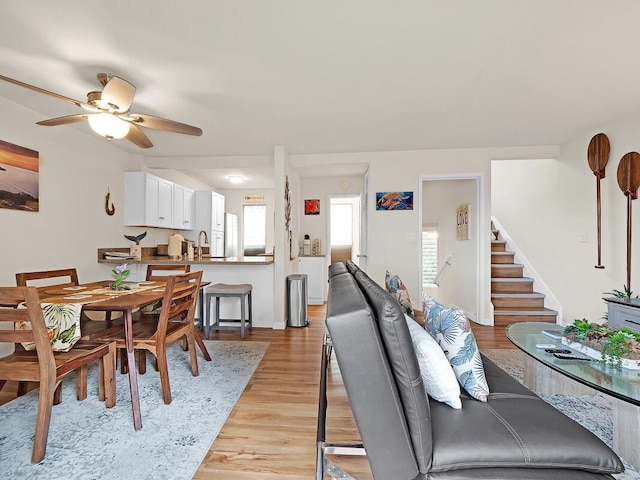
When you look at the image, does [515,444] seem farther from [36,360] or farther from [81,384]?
[81,384]

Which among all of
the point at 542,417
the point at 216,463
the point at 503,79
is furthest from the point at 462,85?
the point at 216,463

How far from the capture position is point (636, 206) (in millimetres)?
3014

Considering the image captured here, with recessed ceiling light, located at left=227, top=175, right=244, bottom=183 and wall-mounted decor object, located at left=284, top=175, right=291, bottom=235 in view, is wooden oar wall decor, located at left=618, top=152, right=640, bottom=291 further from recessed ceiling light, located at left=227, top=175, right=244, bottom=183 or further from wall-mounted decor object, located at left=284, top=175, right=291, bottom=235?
A: recessed ceiling light, located at left=227, top=175, right=244, bottom=183

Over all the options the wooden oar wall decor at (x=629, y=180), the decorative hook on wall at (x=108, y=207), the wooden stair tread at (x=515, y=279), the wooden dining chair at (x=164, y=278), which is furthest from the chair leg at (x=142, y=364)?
the wooden stair tread at (x=515, y=279)

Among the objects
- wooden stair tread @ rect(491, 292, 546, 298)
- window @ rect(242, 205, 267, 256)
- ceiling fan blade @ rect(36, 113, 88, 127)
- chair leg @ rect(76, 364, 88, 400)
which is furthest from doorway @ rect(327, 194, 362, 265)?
chair leg @ rect(76, 364, 88, 400)

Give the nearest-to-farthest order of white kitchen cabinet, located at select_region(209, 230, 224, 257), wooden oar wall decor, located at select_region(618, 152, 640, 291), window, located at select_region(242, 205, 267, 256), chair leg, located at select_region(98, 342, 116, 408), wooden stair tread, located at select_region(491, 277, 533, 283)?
1. chair leg, located at select_region(98, 342, 116, 408)
2. wooden oar wall decor, located at select_region(618, 152, 640, 291)
3. wooden stair tread, located at select_region(491, 277, 533, 283)
4. white kitchen cabinet, located at select_region(209, 230, 224, 257)
5. window, located at select_region(242, 205, 267, 256)

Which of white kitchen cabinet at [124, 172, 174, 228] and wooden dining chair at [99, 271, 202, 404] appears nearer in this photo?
wooden dining chair at [99, 271, 202, 404]

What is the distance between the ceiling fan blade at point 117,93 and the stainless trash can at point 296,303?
8.58 ft

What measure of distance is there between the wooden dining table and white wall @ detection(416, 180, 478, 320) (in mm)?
3389

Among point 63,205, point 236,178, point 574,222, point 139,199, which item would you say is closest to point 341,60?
point 63,205

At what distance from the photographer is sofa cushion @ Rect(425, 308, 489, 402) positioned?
4.21 feet

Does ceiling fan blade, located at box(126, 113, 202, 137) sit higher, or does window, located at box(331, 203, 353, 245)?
ceiling fan blade, located at box(126, 113, 202, 137)

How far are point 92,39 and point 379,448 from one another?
261 centimetres

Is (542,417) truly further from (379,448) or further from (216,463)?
(216,463)
